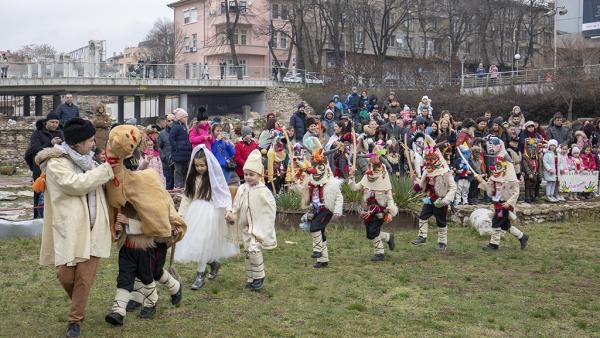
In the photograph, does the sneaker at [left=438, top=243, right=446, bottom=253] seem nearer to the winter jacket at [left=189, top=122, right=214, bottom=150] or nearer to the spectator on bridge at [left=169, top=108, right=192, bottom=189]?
the winter jacket at [left=189, top=122, right=214, bottom=150]

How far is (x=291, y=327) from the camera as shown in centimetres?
785

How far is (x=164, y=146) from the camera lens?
16953 millimetres

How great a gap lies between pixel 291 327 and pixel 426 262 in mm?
4280

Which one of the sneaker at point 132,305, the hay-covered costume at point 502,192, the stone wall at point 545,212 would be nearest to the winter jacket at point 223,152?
the stone wall at point 545,212

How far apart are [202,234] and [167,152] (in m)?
8.07

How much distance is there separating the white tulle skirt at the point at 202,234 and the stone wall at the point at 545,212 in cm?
762

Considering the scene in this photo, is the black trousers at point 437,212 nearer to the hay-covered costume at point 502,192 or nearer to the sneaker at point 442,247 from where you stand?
the sneaker at point 442,247

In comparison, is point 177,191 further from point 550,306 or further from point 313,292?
point 550,306

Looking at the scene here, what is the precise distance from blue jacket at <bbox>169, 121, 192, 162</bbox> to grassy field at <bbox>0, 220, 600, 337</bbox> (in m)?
3.86

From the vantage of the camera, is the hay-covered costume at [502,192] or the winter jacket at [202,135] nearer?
the hay-covered costume at [502,192]

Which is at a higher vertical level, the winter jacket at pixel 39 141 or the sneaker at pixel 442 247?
the winter jacket at pixel 39 141

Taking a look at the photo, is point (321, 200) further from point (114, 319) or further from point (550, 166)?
point (550, 166)

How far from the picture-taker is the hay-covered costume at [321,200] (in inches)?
434

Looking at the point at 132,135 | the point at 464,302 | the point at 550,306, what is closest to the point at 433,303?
the point at 464,302
